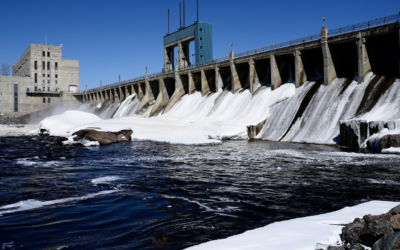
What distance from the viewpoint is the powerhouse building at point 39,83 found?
93.4m

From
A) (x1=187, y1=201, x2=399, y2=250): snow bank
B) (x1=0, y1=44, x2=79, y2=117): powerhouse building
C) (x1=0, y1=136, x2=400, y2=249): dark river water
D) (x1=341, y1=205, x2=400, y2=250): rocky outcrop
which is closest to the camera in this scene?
(x1=341, y1=205, x2=400, y2=250): rocky outcrop

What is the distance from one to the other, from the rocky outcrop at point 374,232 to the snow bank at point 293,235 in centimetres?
29

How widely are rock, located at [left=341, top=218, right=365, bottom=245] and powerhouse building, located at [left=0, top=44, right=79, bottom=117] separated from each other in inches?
4046

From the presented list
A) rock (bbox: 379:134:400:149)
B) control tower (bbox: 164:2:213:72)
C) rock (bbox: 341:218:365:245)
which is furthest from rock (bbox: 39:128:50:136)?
rock (bbox: 341:218:365:245)

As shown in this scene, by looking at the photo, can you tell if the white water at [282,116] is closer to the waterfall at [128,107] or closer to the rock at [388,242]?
the rock at [388,242]

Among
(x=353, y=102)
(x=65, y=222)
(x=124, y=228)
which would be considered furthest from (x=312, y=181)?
(x=353, y=102)

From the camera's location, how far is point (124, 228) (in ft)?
24.7

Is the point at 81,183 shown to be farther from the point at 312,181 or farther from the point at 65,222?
the point at 312,181

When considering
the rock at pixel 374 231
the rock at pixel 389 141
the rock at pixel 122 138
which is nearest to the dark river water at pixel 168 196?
the rock at pixel 389 141

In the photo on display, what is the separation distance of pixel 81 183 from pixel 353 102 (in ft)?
77.7

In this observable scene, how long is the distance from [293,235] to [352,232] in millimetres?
Answer: 1054

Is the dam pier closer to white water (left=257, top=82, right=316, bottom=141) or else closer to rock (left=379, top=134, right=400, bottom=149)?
white water (left=257, top=82, right=316, bottom=141)

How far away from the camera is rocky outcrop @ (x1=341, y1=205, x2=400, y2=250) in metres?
5.06

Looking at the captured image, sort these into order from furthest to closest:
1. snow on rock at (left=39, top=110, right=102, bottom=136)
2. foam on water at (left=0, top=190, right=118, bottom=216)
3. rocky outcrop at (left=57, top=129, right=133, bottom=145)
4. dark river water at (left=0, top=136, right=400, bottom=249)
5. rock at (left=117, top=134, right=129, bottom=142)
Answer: snow on rock at (left=39, top=110, right=102, bottom=136) → rock at (left=117, top=134, right=129, bottom=142) → rocky outcrop at (left=57, top=129, right=133, bottom=145) → foam on water at (left=0, top=190, right=118, bottom=216) → dark river water at (left=0, top=136, right=400, bottom=249)
